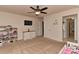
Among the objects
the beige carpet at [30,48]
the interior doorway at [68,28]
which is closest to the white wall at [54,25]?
the interior doorway at [68,28]

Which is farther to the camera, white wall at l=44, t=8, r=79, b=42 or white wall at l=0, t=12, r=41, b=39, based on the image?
white wall at l=44, t=8, r=79, b=42

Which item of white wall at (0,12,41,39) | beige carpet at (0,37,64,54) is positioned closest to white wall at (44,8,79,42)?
white wall at (0,12,41,39)

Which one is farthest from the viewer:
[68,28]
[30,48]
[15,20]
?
[68,28]

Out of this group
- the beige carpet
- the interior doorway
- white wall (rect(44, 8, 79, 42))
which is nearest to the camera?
the beige carpet

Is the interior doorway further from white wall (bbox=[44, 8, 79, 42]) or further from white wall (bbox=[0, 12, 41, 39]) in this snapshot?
white wall (bbox=[0, 12, 41, 39])

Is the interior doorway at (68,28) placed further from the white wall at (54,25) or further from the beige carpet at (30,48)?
the beige carpet at (30,48)

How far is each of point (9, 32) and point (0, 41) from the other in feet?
3.47

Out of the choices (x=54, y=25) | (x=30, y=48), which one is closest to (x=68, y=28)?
(x=54, y=25)

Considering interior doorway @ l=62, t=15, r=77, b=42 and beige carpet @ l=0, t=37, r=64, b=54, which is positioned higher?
interior doorway @ l=62, t=15, r=77, b=42

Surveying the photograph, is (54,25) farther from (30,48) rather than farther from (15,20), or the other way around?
(30,48)
